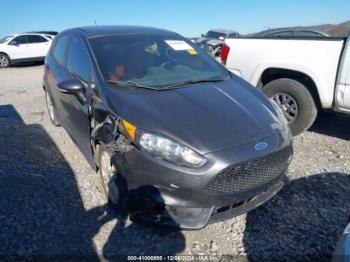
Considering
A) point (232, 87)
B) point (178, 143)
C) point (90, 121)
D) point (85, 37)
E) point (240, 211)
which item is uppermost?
point (85, 37)

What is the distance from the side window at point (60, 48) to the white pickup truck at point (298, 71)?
2.55 metres

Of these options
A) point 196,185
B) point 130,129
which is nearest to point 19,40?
point 130,129

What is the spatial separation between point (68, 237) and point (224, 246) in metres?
1.35

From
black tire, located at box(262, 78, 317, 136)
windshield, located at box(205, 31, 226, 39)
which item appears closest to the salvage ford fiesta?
black tire, located at box(262, 78, 317, 136)

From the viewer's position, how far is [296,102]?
4668 millimetres

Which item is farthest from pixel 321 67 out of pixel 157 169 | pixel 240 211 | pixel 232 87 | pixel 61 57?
pixel 61 57

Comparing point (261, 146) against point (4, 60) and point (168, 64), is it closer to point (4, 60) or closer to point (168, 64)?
point (168, 64)

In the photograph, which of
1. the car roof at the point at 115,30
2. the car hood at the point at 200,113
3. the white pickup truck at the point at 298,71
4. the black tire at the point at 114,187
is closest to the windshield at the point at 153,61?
the car roof at the point at 115,30

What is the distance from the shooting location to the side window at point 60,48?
437 centimetres

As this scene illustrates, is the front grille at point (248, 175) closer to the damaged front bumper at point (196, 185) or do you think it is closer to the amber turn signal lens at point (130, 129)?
the damaged front bumper at point (196, 185)

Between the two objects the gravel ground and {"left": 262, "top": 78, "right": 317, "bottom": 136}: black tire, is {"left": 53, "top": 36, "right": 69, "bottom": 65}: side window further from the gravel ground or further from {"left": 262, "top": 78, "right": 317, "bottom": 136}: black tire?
{"left": 262, "top": 78, "right": 317, "bottom": 136}: black tire

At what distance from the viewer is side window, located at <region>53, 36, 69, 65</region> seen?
4.37 meters

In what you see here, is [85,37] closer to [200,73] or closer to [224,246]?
[200,73]

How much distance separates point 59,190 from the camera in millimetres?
3541
